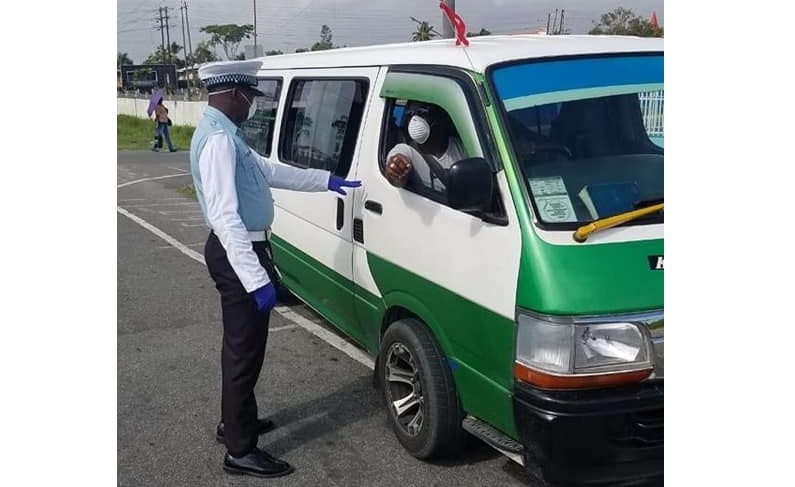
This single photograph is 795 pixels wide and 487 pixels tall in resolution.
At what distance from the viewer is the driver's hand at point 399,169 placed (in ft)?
12.6

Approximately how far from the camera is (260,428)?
14.2ft

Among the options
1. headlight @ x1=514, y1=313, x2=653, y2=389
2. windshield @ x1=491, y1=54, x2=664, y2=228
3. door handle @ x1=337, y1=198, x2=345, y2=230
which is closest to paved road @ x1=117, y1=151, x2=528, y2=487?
headlight @ x1=514, y1=313, x2=653, y2=389

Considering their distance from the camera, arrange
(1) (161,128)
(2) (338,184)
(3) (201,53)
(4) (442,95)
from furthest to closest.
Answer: (3) (201,53)
(1) (161,128)
(2) (338,184)
(4) (442,95)

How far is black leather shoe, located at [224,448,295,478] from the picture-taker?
12.5ft

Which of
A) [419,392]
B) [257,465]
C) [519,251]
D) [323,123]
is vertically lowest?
[257,465]

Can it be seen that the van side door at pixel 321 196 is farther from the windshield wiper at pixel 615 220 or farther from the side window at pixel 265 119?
the windshield wiper at pixel 615 220

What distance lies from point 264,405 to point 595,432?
7.67ft

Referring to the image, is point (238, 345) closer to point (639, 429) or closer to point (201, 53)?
point (639, 429)

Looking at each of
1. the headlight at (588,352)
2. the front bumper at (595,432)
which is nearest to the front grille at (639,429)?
the front bumper at (595,432)

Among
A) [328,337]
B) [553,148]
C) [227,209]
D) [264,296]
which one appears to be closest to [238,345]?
[264,296]

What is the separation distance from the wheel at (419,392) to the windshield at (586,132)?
37.9 inches

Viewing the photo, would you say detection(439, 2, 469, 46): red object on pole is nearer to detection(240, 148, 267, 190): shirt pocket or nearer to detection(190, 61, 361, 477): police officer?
detection(190, 61, 361, 477): police officer

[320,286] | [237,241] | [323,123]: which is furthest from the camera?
[320,286]

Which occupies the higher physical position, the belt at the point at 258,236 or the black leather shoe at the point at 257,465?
the belt at the point at 258,236
